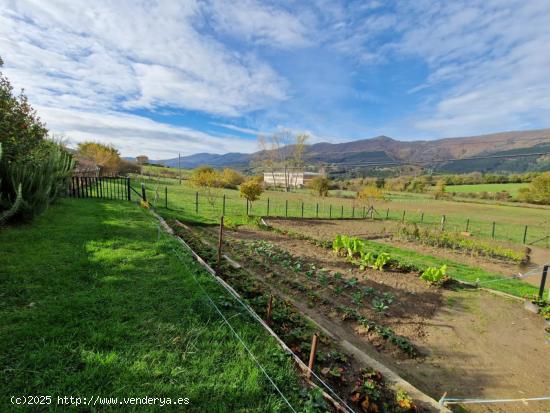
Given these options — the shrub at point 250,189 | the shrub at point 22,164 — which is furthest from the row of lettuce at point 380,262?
the shrub at point 22,164

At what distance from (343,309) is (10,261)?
19.6 ft

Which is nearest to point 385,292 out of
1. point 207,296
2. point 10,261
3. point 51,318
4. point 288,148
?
point 207,296

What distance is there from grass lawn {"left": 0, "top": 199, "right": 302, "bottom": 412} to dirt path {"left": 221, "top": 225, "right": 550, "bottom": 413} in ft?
7.21

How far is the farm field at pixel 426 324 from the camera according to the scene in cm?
350

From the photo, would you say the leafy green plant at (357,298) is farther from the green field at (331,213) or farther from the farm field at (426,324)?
the green field at (331,213)

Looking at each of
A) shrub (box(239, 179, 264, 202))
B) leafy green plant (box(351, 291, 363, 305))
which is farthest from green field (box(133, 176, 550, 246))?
leafy green plant (box(351, 291, 363, 305))

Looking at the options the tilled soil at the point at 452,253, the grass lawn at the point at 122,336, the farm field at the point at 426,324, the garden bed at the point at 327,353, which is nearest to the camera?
the grass lawn at the point at 122,336

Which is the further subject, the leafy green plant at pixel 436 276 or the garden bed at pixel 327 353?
the leafy green plant at pixel 436 276

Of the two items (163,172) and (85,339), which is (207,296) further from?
(163,172)

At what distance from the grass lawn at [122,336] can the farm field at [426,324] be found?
75.1 inches

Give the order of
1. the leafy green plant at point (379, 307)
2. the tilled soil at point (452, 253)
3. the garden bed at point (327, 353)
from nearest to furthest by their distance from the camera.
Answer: the garden bed at point (327, 353) → the leafy green plant at point (379, 307) → the tilled soil at point (452, 253)

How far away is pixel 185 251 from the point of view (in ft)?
20.6

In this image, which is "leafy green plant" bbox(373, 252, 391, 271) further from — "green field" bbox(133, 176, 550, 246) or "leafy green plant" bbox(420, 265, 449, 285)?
"green field" bbox(133, 176, 550, 246)

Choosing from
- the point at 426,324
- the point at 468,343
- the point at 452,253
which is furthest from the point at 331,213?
the point at 468,343
